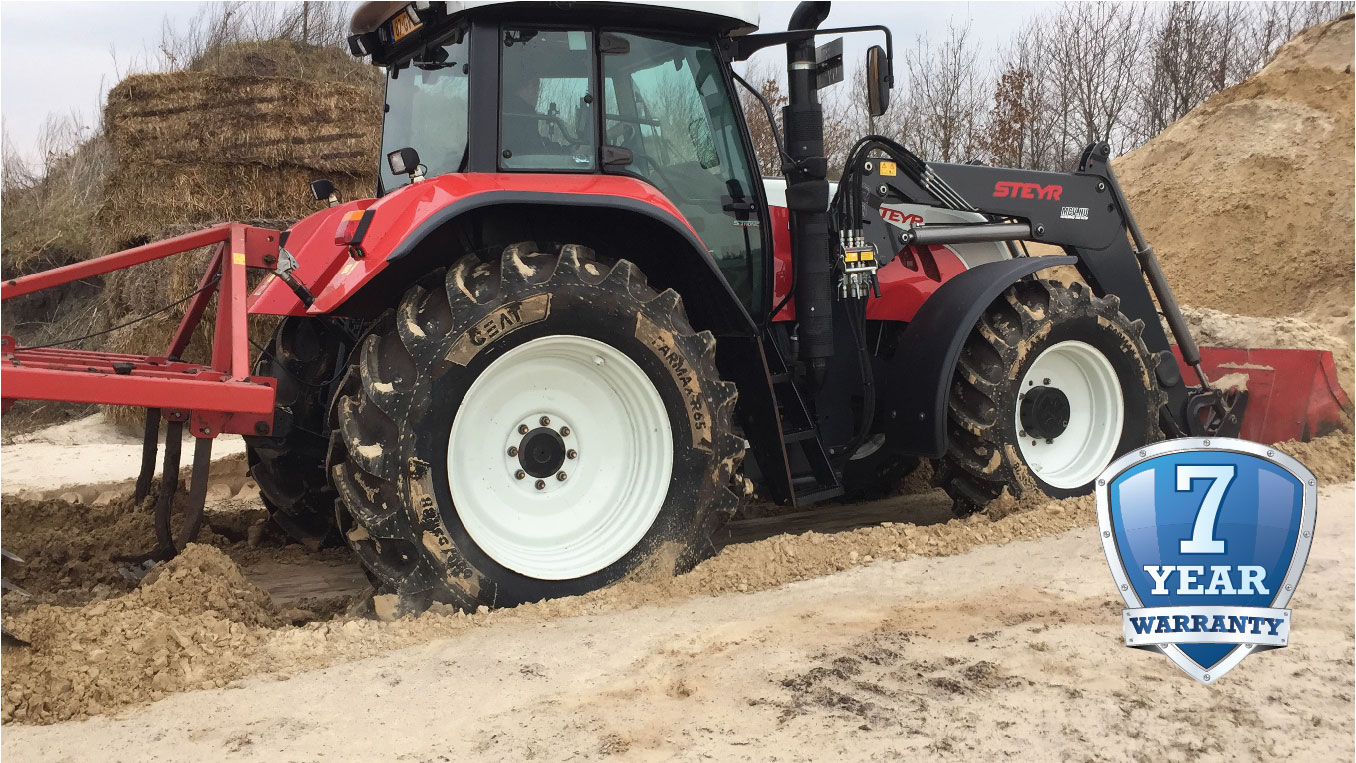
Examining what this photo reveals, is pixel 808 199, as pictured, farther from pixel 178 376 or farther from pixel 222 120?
pixel 222 120

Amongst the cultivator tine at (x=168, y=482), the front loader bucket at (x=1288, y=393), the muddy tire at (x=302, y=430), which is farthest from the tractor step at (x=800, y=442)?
the front loader bucket at (x=1288, y=393)

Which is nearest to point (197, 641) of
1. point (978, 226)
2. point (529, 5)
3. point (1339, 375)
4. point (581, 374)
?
point (581, 374)

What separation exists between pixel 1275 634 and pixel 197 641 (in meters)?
3.14

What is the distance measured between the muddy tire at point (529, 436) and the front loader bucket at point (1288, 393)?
362 cm

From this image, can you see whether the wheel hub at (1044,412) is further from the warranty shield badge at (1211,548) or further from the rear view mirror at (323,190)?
the rear view mirror at (323,190)

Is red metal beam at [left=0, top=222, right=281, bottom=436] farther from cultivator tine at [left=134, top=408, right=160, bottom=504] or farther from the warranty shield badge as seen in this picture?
the warranty shield badge

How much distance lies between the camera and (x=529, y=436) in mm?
3699

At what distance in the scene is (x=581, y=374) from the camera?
12.5 feet

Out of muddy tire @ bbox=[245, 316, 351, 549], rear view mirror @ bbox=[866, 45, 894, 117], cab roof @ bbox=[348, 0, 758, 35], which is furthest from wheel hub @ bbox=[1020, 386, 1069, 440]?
muddy tire @ bbox=[245, 316, 351, 549]

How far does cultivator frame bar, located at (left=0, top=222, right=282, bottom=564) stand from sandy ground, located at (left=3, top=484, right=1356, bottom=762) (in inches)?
34.3

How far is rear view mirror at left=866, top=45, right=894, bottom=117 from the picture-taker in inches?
165

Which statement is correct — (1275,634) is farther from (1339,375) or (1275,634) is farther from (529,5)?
(1339,375)

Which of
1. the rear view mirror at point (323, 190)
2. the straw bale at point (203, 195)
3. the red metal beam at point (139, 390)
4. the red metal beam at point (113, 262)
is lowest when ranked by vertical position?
the red metal beam at point (139, 390)

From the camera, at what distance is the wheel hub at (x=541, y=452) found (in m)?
3.70
